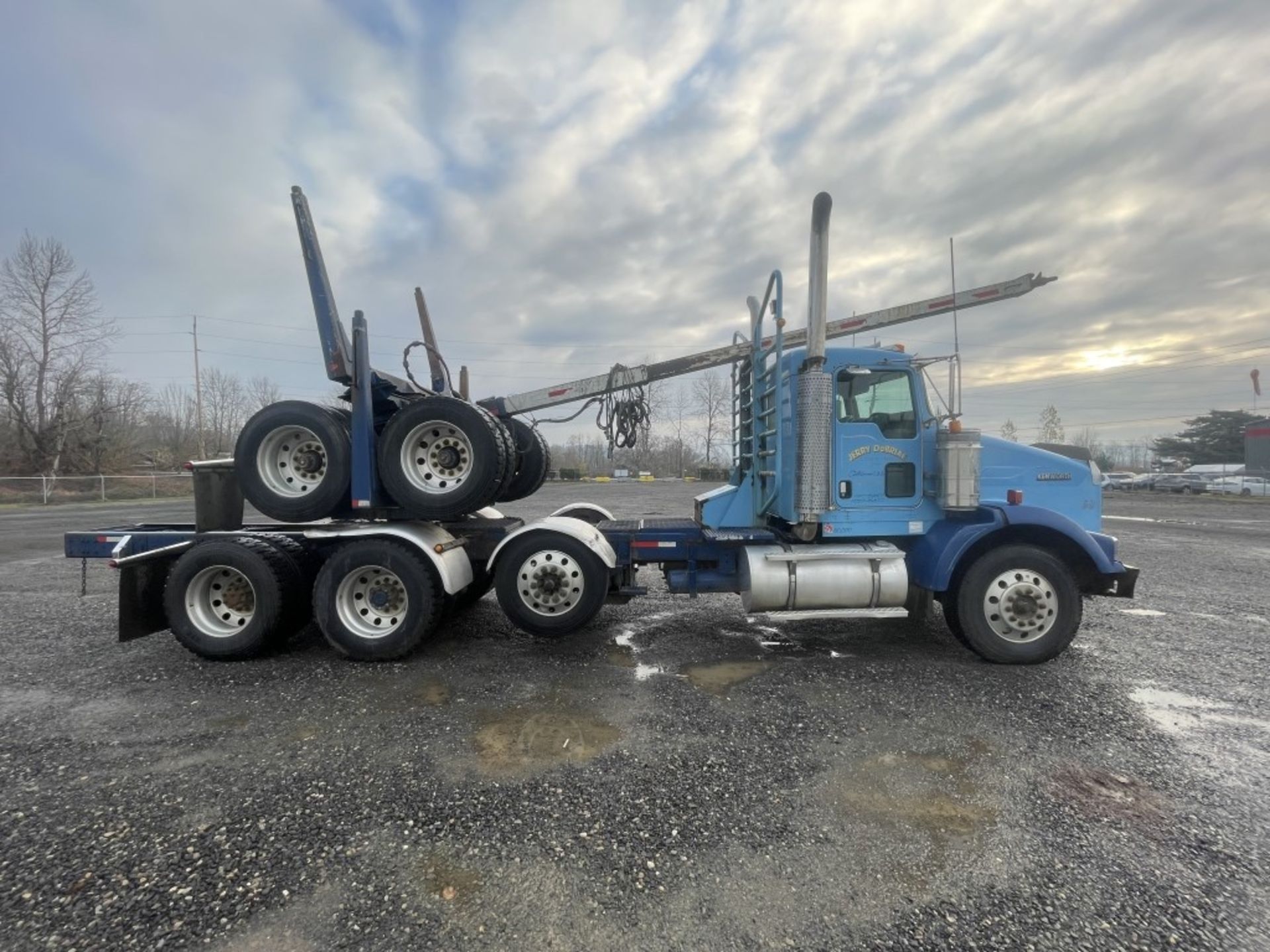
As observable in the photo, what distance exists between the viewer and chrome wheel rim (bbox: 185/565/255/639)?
16.4ft

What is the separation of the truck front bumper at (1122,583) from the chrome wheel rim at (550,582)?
4.57 meters

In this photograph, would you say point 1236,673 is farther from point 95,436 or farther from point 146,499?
point 95,436

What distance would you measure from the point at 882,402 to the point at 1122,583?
257cm

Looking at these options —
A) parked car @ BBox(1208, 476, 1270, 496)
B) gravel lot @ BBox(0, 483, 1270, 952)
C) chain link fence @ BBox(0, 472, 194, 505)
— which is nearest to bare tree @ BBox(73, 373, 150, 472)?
chain link fence @ BBox(0, 472, 194, 505)

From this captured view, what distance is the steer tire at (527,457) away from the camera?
6.72m

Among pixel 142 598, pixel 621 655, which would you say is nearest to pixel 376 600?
pixel 142 598

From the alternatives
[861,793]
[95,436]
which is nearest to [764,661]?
[861,793]

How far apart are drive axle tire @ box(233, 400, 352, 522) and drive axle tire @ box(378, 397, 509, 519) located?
0.41 meters

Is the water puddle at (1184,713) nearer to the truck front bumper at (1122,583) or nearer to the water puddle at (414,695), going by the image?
the truck front bumper at (1122,583)

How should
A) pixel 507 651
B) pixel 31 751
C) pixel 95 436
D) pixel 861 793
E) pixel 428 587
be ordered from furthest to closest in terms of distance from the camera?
1. pixel 95 436
2. pixel 507 651
3. pixel 428 587
4. pixel 31 751
5. pixel 861 793

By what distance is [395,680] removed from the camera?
461 centimetres

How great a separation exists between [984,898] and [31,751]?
512cm

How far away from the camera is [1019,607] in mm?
4848

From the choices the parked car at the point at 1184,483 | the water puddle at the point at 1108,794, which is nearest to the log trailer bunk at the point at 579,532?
the water puddle at the point at 1108,794
